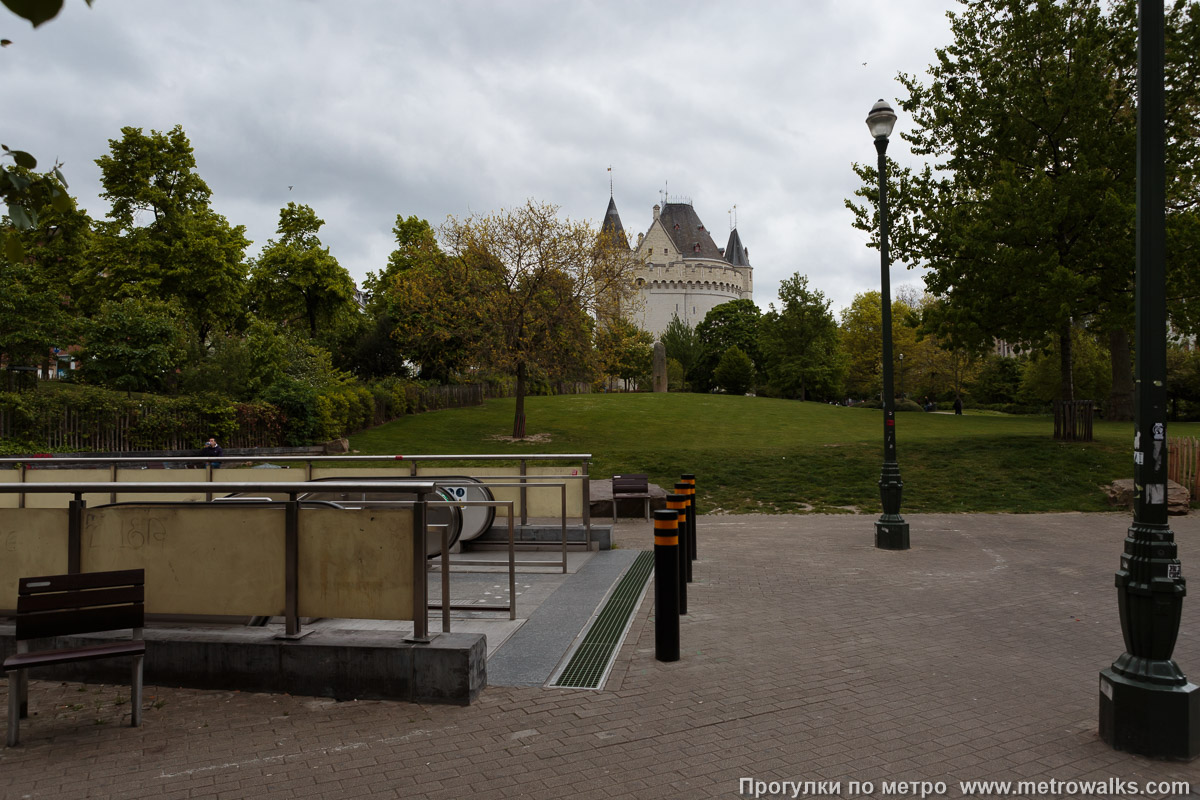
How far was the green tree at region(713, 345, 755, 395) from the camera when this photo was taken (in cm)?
7631

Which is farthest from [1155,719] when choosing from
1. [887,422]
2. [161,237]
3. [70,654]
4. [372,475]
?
[161,237]

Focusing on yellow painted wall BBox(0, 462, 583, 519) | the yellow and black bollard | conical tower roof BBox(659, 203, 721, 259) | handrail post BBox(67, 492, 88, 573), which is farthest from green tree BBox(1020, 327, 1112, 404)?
conical tower roof BBox(659, 203, 721, 259)

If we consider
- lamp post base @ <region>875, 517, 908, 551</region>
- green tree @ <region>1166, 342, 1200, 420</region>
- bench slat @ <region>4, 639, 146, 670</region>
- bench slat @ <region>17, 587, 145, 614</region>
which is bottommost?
lamp post base @ <region>875, 517, 908, 551</region>

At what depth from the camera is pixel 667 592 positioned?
20.8 ft

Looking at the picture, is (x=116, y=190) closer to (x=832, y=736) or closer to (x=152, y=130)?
(x=152, y=130)

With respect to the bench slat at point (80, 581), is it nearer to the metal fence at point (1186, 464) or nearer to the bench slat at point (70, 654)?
the bench slat at point (70, 654)

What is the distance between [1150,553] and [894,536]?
8.02 metres

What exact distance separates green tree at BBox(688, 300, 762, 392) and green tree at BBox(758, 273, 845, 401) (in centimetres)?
2112

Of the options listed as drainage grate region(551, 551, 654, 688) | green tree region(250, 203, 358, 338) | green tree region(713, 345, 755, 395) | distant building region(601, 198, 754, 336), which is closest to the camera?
drainage grate region(551, 551, 654, 688)

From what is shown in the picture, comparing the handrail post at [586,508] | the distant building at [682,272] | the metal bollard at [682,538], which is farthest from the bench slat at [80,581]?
the distant building at [682,272]

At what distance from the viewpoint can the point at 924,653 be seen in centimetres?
654

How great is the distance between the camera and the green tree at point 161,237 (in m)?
37.1

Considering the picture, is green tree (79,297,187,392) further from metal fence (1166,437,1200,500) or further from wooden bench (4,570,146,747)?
metal fence (1166,437,1200,500)

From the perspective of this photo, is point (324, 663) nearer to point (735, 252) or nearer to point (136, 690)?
point (136, 690)
